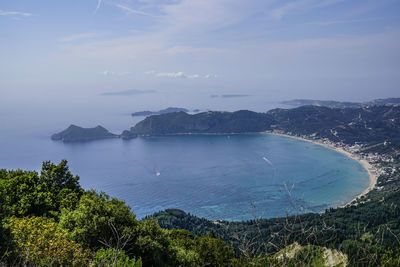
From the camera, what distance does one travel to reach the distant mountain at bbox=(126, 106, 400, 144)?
125 m

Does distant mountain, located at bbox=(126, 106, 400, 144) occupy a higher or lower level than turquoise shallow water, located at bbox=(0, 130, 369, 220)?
higher

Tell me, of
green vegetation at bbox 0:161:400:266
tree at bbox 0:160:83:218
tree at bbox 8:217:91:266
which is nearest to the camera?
green vegetation at bbox 0:161:400:266

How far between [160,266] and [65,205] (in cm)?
668

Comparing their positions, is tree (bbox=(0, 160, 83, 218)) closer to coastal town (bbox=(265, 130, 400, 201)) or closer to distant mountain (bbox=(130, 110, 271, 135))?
coastal town (bbox=(265, 130, 400, 201))

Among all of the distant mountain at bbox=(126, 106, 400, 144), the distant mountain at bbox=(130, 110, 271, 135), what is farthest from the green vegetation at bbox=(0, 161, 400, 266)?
the distant mountain at bbox=(130, 110, 271, 135)

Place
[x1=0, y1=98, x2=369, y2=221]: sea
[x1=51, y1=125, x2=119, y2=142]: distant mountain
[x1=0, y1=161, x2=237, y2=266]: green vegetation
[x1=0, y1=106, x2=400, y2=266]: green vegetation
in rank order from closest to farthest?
[x1=0, y1=106, x2=400, y2=266]: green vegetation
[x1=0, y1=161, x2=237, y2=266]: green vegetation
[x1=0, y1=98, x2=369, y2=221]: sea
[x1=51, y1=125, x2=119, y2=142]: distant mountain

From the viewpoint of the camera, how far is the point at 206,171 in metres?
73.8

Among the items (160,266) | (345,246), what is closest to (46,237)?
(160,266)

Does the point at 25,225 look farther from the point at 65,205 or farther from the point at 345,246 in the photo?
the point at 345,246

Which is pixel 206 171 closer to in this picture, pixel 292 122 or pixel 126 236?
pixel 126 236

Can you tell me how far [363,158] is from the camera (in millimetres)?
89938

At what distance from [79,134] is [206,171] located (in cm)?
6822

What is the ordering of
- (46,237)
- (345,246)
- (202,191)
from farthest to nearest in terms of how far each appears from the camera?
1. (202,191)
2. (345,246)
3. (46,237)

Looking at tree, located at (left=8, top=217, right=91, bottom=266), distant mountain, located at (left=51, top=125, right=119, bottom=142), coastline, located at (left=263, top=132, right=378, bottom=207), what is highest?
tree, located at (left=8, top=217, right=91, bottom=266)
